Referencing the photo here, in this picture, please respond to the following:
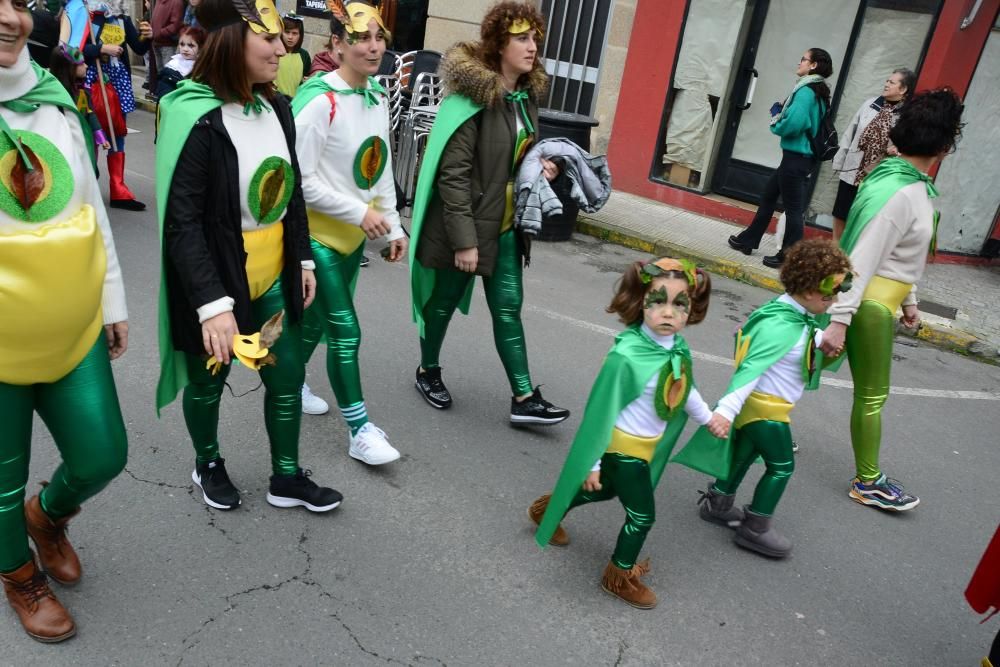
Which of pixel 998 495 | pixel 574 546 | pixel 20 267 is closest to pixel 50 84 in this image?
pixel 20 267

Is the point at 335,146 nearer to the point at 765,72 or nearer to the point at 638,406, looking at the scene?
the point at 638,406

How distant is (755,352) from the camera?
3.26 meters

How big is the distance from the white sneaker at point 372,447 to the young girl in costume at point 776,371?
1.48 m

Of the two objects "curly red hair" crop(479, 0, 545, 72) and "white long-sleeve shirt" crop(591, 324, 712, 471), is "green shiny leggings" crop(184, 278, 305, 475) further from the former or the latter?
"curly red hair" crop(479, 0, 545, 72)

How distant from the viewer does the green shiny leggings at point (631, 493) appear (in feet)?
9.77

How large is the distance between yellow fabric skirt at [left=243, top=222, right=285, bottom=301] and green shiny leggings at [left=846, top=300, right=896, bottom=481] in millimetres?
2584

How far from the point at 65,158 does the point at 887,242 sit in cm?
324

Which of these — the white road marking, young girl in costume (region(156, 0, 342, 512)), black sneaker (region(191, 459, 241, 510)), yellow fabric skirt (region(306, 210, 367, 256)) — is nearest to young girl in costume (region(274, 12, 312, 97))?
the white road marking

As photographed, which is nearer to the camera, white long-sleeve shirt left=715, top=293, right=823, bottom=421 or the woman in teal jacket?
white long-sleeve shirt left=715, top=293, right=823, bottom=421

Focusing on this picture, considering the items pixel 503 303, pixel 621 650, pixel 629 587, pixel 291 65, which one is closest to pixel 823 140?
pixel 291 65

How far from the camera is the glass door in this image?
358 inches

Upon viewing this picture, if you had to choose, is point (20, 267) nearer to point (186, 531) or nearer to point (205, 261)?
point (205, 261)

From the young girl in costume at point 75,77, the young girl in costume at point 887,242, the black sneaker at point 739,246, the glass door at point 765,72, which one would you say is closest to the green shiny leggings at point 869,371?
the young girl in costume at point 887,242

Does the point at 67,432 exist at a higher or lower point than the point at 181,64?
lower
